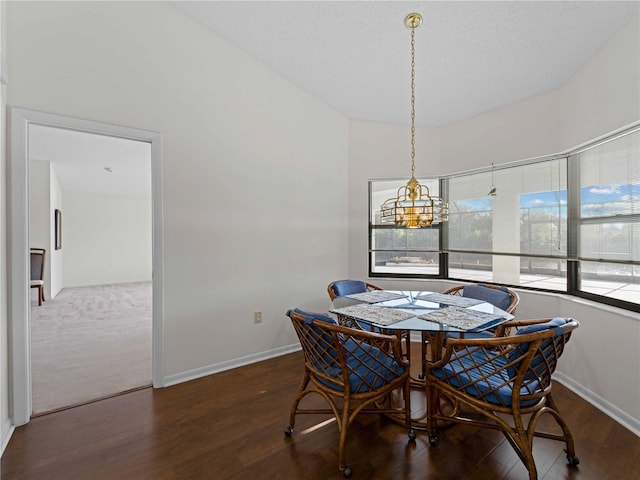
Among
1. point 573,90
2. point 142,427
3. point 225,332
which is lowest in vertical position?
point 142,427

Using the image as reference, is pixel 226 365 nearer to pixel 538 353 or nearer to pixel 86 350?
pixel 86 350

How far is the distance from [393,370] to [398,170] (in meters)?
2.66

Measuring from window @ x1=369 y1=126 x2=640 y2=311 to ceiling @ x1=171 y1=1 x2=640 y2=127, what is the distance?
757mm

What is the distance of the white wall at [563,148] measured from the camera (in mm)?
2195

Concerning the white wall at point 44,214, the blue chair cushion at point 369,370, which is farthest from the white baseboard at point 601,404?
the white wall at point 44,214

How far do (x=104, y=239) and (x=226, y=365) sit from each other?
7024mm

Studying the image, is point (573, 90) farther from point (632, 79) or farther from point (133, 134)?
point (133, 134)

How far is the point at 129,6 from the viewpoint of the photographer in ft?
8.18

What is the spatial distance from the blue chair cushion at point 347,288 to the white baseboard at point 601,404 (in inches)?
74.4

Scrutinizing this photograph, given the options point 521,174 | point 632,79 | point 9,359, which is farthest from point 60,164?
point 632,79

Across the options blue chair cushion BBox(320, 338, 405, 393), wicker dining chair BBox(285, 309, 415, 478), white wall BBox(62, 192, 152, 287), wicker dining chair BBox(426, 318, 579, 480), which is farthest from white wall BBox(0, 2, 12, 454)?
white wall BBox(62, 192, 152, 287)

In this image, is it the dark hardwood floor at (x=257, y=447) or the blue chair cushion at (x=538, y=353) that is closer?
the blue chair cushion at (x=538, y=353)

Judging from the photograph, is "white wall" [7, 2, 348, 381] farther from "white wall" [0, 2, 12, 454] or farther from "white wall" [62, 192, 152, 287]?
"white wall" [62, 192, 152, 287]

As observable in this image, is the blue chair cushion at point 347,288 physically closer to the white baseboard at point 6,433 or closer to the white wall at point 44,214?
the white baseboard at point 6,433
